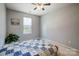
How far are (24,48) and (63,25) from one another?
827 millimetres

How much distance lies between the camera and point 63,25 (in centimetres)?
177

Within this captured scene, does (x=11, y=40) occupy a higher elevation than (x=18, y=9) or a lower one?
lower

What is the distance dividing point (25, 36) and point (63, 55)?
2.52 feet

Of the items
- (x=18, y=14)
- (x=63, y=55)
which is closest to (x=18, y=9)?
(x=18, y=14)

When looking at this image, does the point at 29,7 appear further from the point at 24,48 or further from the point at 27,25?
the point at 24,48

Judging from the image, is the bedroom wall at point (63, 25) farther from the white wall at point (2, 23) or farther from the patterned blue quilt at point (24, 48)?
the white wall at point (2, 23)

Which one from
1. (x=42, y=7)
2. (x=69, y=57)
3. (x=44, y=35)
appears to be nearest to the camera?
(x=69, y=57)

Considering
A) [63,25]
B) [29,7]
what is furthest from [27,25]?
[63,25]

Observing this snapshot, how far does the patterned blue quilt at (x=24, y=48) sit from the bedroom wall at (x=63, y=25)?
0.73 feet

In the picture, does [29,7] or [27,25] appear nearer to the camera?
[29,7]

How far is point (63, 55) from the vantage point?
1641 millimetres

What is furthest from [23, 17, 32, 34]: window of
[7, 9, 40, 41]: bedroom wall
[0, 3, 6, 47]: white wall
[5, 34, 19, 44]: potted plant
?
[0, 3, 6, 47]: white wall

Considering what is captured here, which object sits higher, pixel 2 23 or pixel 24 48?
pixel 2 23

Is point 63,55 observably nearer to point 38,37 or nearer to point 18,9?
point 38,37
